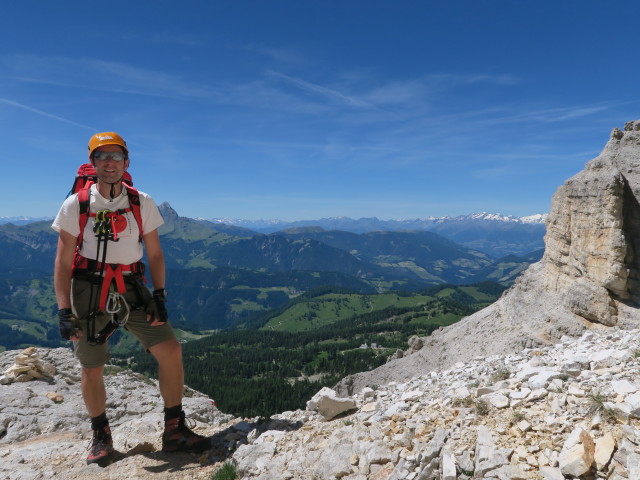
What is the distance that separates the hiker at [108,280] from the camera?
26.3 feet

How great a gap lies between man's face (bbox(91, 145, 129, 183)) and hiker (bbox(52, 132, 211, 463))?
2cm

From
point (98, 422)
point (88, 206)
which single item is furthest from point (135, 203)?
point (98, 422)

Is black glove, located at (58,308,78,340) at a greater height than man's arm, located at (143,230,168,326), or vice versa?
man's arm, located at (143,230,168,326)

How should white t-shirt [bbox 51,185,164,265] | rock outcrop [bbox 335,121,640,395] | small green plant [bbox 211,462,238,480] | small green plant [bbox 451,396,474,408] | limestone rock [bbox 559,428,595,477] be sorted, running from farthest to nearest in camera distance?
1. rock outcrop [bbox 335,121,640,395]
2. white t-shirt [bbox 51,185,164,265]
3. small green plant [bbox 211,462,238,480]
4. small green plant [bbox 451,396,474,408]
5. limestone rock [bbox 559,428,595,477]

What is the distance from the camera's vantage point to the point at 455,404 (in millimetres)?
7801

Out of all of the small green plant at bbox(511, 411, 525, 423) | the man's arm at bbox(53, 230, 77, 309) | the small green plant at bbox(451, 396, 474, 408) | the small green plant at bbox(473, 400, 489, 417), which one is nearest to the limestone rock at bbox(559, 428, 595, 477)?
the small green plant at bbox(511, 411, 525, 423)

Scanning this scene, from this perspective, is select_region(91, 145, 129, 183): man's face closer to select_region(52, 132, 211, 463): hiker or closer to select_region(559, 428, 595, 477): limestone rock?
select_region(52, 132, 211, 463): hiker

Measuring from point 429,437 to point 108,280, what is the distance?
24.5 feet

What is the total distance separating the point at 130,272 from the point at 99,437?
4275 millimetres

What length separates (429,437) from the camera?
271 inches

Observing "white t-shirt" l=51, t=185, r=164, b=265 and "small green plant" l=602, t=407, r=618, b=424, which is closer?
"small green plant" l=602, t=407, r=618, b=424

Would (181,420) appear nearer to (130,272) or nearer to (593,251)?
(130,272)

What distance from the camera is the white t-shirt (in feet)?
25.8

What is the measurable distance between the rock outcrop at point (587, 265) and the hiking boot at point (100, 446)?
16.2 m
